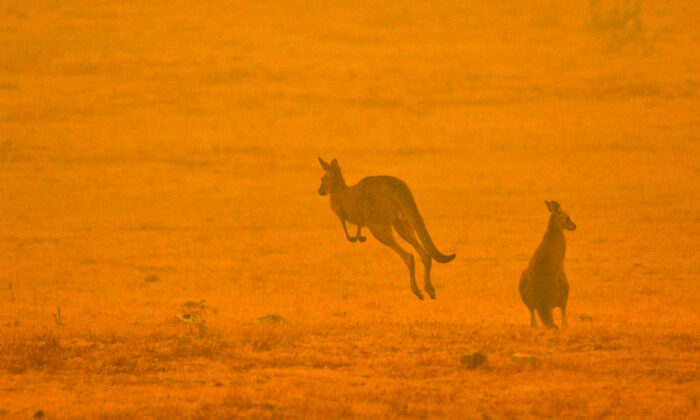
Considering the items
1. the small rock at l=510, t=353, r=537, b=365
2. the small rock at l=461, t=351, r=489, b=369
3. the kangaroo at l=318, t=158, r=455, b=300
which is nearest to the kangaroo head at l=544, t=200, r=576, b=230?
the kangaroo at l=318, t=158, r=455, b=300

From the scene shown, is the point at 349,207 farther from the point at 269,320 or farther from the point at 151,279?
the point at 151,279

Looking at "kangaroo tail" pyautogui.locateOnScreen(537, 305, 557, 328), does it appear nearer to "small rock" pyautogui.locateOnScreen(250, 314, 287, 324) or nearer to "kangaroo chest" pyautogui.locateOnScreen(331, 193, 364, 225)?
"kangaroo chest" pyautogui.locateOnScreen(331, 193, 364, 225)

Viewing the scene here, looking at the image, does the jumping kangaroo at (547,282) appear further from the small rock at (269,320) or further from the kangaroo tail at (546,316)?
the small rock at (269,320)

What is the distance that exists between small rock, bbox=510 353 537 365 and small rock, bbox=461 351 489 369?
0.27 m

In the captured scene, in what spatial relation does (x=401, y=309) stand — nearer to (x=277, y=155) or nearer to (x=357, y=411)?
(x=357, y=411)

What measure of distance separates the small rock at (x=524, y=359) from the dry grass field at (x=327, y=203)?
23 mm

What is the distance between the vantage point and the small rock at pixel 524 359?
29.1 feet

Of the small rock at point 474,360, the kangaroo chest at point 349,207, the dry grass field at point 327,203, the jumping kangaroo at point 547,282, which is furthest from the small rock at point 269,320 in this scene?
the small rock at point 474,360

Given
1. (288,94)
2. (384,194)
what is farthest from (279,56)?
(384,194)

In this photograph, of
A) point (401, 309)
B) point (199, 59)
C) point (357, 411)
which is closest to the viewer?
point (357, 411)

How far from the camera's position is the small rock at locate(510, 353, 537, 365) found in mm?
8859

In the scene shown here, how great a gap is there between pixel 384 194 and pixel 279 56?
91.9ft

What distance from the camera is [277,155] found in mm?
27141

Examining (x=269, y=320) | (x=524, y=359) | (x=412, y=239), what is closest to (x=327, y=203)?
(x=269, y=320)
